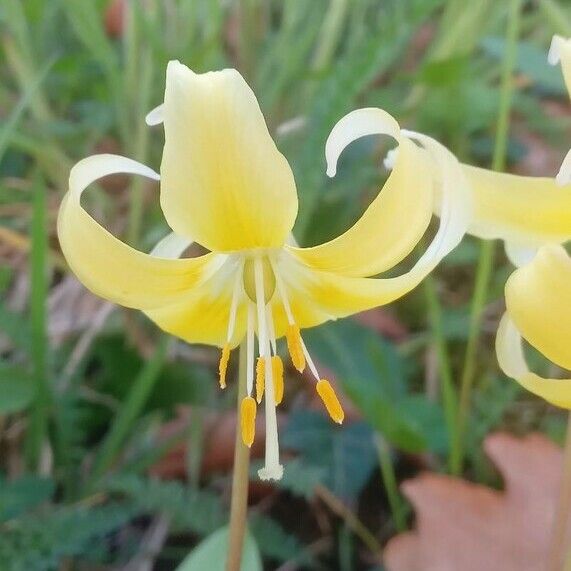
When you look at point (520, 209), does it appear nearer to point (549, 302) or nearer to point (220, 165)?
point (549, 302)

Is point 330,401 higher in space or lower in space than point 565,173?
lower

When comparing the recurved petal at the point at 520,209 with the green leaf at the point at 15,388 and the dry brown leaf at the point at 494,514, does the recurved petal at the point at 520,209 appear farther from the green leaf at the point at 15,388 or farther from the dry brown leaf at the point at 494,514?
the green leaf at the point at 15,388

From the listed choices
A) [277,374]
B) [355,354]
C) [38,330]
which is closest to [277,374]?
[277,374]

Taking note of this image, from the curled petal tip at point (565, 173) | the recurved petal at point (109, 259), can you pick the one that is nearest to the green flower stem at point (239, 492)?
the recurved petal at point (109, 259)

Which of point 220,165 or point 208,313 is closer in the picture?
point 220,165

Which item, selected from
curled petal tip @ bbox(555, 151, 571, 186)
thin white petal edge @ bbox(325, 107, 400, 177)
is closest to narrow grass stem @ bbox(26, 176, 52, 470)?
thin white petal edge @ bbox(325, 107, 400, 177)
